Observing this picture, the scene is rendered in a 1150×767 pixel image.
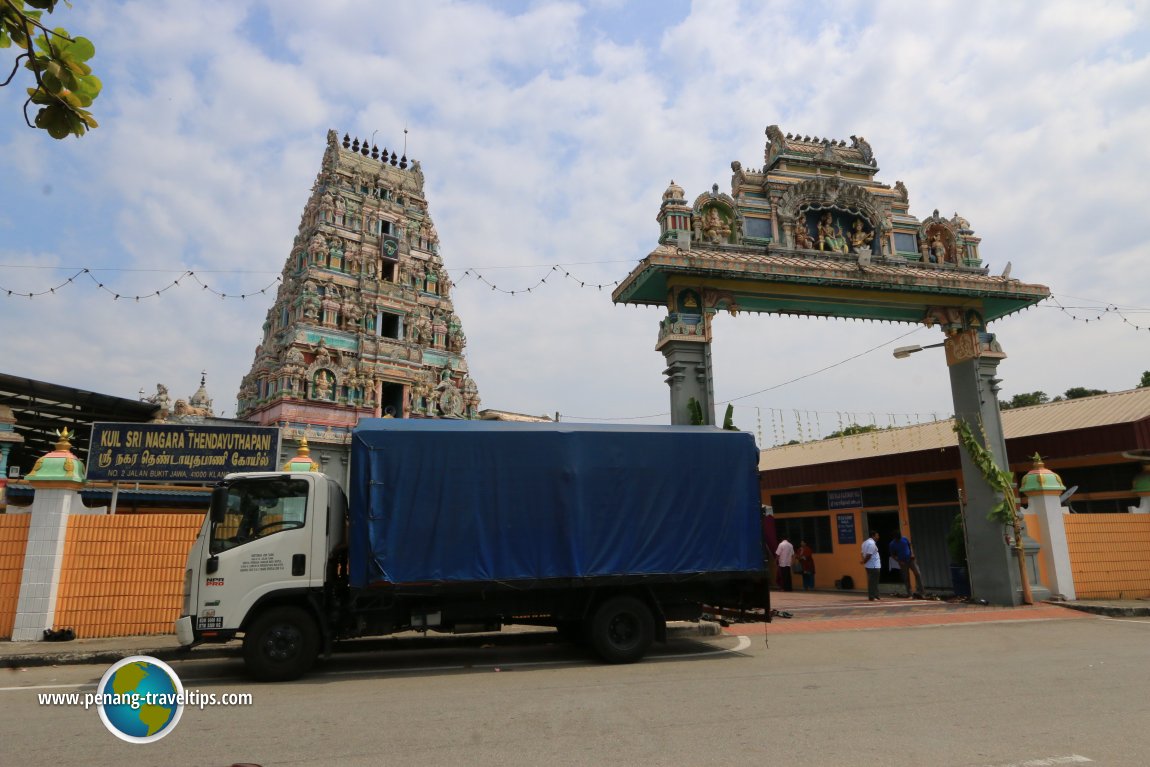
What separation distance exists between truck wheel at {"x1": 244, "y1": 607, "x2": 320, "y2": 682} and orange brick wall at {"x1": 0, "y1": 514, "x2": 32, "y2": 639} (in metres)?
5.57

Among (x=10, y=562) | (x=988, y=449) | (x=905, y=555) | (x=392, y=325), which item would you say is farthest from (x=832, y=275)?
(x=392, y=325)

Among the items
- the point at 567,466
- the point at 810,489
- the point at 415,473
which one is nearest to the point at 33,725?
the point at 415,473

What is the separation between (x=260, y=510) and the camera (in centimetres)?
829

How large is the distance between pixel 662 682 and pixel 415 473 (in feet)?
12.1

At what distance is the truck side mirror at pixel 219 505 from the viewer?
811 cm

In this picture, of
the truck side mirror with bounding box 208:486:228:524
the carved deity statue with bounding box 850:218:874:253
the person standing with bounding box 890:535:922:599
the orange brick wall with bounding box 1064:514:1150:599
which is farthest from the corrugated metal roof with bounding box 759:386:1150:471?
the truck side mirror with bounding box 208:486:228:524

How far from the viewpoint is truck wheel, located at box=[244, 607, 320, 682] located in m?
7.83

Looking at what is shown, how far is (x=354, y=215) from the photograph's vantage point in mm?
38469

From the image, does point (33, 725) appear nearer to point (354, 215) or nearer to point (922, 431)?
point (922, 431)

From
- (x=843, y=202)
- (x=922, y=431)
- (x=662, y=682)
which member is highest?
(x=843, y=202)

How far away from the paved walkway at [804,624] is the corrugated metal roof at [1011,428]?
16.8 ft

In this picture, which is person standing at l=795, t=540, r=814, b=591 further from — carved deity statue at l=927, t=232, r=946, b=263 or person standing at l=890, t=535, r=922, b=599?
carved deity statue at l=927, t=232, r=946, b=263

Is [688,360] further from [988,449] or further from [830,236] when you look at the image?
[988,449]

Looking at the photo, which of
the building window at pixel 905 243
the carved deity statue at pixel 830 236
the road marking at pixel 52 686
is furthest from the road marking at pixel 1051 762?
the building window at pixel 905 243
